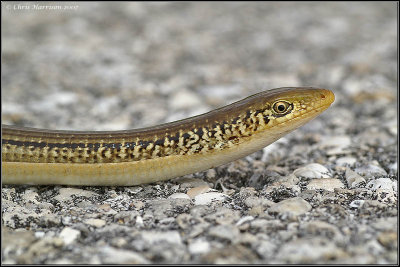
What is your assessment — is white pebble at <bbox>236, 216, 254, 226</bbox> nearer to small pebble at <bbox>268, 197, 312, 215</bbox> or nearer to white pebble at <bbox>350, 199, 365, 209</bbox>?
small pebble at <bbox>268, 197, 312, 215</bbox>

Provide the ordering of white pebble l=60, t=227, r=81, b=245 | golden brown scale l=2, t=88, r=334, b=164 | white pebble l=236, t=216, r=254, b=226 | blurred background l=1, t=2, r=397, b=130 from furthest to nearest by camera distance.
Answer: blurred background l=1, t=2, r=397, b=130, golden brown scale l=2, t=88, r=334, b=164, white pebble l=236, t=216, r=254, b=226, white pebble l=60, t=227, r=81, b=245

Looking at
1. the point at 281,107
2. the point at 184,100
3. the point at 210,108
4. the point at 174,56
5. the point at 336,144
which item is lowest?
the point at 336,144

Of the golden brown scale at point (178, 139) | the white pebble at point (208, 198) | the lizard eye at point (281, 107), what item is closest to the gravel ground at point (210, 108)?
the white pebble at point (208, 198)

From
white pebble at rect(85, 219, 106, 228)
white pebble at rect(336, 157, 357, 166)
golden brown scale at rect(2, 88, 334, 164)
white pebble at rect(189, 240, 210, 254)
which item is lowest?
white pebble at rect(189, 240, 210, 254)

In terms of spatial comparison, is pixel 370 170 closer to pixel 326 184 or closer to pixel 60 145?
pixel 326 184

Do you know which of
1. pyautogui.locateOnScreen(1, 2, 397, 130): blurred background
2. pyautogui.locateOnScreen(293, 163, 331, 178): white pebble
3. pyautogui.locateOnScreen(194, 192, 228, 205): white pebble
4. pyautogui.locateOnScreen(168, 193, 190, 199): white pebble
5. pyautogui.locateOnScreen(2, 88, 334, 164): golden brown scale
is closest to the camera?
pyautogui.locateOnScreen(194, 192, 228, 205): white pebble

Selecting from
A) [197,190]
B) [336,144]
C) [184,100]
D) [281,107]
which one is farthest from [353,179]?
[184,100]

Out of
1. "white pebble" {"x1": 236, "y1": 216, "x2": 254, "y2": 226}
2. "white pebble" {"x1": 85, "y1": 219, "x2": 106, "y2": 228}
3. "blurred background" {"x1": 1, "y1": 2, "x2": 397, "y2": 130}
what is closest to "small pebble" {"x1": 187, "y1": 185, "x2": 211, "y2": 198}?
"white pebble" {"x1": 236, "y1": 216, "x2": 254, "y2": 226}

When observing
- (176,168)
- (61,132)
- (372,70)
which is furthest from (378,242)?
(372,70)
